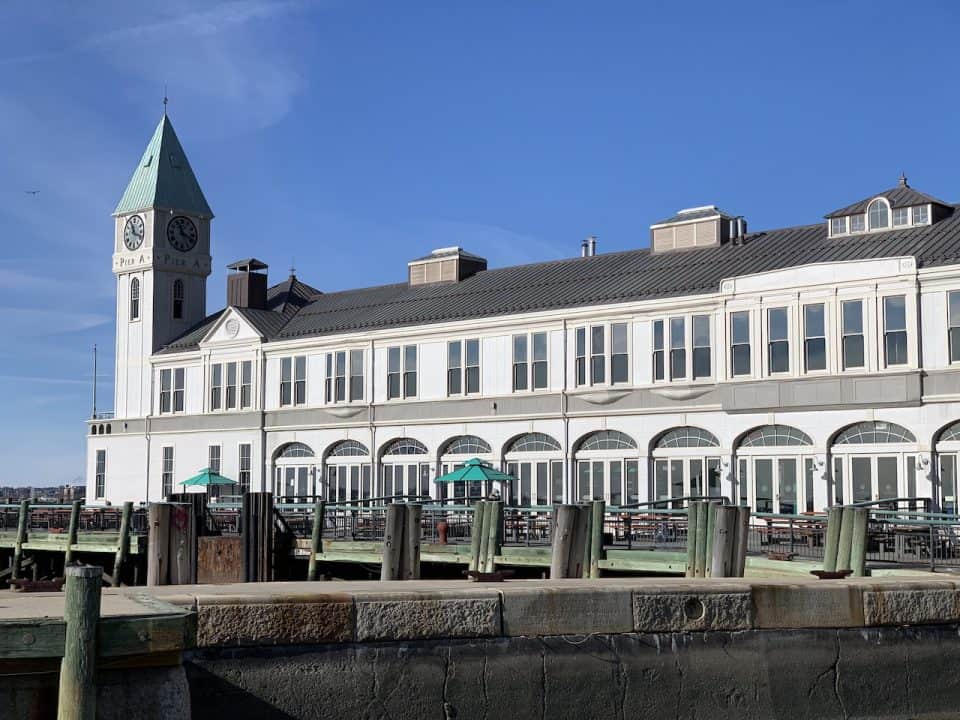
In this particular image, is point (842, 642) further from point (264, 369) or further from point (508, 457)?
point (264, 369)

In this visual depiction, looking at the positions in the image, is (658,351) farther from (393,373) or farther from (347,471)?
(347,471)

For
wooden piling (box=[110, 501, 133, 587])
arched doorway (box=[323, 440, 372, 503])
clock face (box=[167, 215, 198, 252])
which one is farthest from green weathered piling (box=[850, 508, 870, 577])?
clock face (box=[167, 215, 198, 252])

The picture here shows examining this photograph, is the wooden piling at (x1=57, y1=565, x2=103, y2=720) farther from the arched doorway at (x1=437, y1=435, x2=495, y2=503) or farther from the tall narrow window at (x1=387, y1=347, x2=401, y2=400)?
the tall narrow window at (x1=387, y1=347, x2=401, y2=400)

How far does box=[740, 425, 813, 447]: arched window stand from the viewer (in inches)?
1492

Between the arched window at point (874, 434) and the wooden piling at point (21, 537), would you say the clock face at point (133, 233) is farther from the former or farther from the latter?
the arched window at point (874, 434)

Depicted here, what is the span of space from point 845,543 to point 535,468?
84.9 ft

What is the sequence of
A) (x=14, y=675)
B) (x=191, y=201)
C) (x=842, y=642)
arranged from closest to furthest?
1. (x=14, y=675)
2. (x=842, y=642)
3. (x=191, y=201)

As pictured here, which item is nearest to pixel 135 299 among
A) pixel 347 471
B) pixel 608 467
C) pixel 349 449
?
pixel 349 449

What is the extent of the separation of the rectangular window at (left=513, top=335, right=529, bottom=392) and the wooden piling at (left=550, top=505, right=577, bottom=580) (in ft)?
82.8

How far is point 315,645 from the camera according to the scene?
32.2 feet

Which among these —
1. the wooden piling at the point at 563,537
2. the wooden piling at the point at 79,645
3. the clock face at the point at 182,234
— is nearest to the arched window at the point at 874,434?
the wooden piling at the point at 563,537

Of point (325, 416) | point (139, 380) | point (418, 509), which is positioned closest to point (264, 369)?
point (325, 416)

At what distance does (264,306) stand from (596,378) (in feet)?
65.0

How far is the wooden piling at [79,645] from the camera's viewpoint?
8.38m
